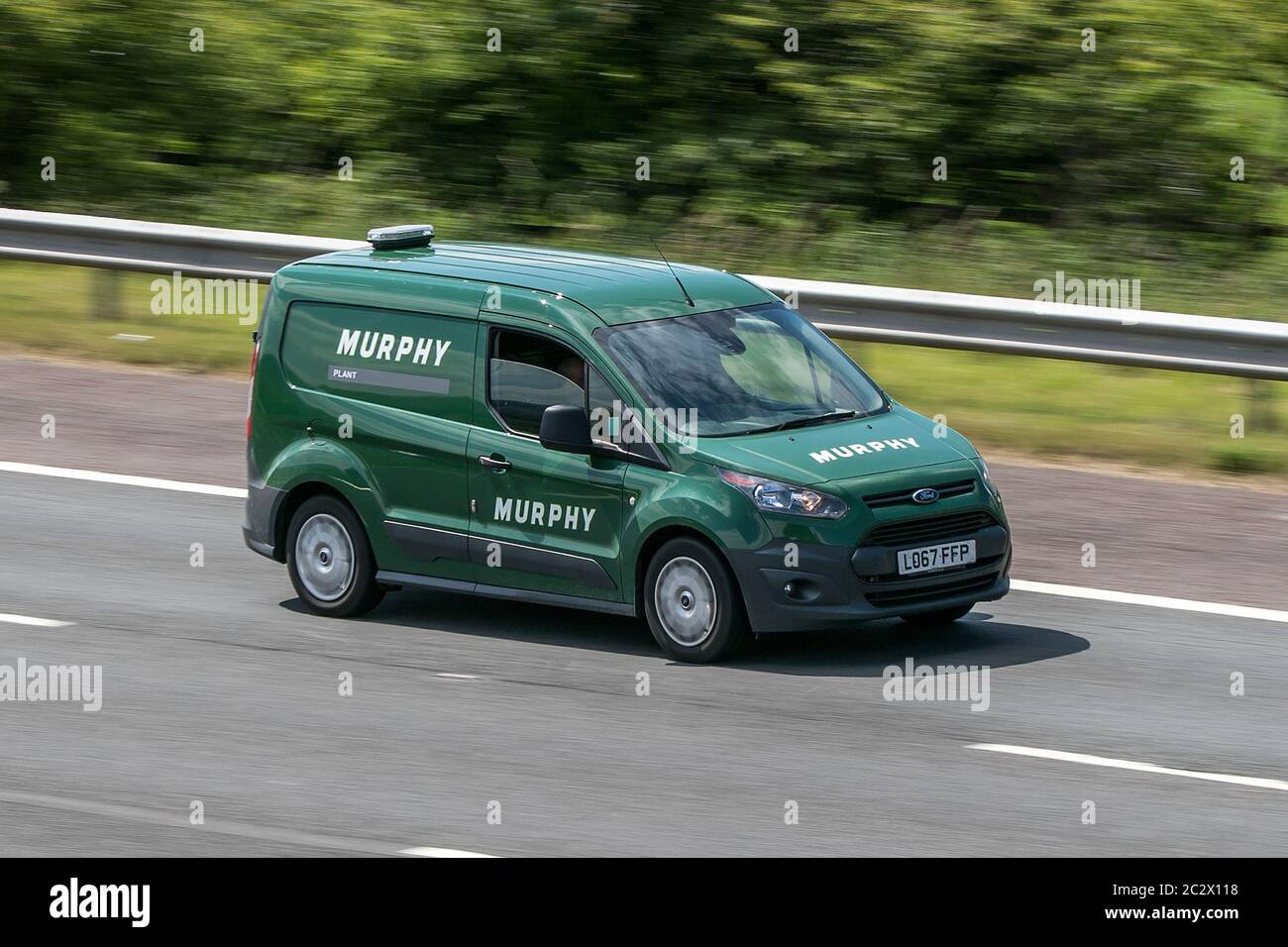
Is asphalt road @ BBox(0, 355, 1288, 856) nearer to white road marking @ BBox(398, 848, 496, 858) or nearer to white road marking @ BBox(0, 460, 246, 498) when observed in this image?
white road marking @ BBox(398, 848, 496, 858)

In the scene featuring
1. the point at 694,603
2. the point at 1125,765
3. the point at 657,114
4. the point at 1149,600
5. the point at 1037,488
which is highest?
the point at 657,114

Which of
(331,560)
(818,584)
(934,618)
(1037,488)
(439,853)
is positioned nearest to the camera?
(439,853)

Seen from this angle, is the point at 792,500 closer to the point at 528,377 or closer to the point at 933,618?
the point at 933,618

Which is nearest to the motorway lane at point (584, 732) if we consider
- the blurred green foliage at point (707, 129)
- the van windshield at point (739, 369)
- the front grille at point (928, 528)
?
the front grille at point (928, 528)

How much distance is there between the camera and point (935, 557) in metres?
9.34

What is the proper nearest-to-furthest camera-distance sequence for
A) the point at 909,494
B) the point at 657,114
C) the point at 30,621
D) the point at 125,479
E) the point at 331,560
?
the point at 909,494
the point at 30,621
the point at 331,560
the point at 125,479
the point at 657,114

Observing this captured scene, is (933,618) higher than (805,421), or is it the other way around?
(805,421)

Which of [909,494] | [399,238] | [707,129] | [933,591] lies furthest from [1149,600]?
[707,129]

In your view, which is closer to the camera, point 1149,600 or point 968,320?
point 1149,600

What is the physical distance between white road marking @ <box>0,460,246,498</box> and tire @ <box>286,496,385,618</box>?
8.17 feet

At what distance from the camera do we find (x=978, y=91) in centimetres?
2052

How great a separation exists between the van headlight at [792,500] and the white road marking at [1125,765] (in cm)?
128

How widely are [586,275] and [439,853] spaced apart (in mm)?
3860

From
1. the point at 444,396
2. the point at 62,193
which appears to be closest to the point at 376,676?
the point at 444,396
